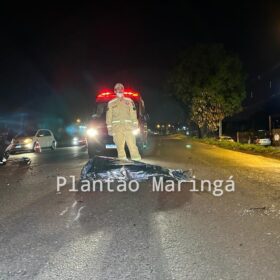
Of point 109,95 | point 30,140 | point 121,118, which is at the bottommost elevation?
point 30,140

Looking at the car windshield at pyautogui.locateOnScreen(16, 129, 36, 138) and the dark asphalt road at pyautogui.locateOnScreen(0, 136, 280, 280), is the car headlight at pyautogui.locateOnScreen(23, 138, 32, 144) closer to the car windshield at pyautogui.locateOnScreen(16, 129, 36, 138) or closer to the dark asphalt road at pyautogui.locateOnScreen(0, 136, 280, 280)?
the car windshield at pyautogui.locateOnScreen(16, 129, 36, 138)

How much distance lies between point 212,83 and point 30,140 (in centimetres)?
2559

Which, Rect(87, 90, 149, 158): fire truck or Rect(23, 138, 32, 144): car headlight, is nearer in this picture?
Rect(87, 90, 149, 158): fire truck

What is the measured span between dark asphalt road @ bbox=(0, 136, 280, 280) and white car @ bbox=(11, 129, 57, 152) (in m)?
16.0

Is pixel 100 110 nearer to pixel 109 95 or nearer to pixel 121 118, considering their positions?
pixel 109 95

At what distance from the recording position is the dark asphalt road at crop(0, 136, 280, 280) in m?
4.35

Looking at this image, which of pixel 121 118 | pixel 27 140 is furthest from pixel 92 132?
pixel 27 140

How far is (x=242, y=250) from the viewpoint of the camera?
193 inches

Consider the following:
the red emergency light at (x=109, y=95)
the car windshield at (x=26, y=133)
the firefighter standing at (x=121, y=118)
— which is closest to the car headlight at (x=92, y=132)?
the red emergency light at (x=109, y=95)

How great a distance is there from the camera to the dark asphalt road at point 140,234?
4.35 m

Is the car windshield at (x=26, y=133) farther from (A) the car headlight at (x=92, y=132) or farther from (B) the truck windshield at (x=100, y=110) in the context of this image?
(B) the truck windshield at (x=100, y=110)

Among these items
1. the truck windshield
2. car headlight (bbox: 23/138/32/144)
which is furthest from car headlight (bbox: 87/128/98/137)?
car headlight (bbox: 23/138/32/144)

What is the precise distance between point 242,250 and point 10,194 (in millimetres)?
5402

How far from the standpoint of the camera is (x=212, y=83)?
45.3 m
